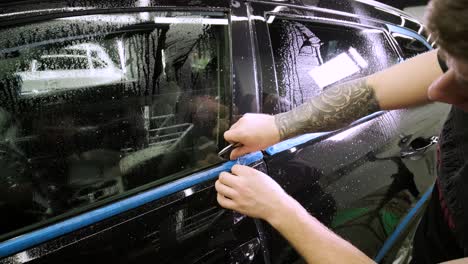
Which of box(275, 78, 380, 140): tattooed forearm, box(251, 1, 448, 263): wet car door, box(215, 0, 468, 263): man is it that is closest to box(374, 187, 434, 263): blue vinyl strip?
box(251, 1, 448, 263): wet car door

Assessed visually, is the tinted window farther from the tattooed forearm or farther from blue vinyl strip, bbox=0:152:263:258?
blue vinyl strip, bbox=0:152:263:258

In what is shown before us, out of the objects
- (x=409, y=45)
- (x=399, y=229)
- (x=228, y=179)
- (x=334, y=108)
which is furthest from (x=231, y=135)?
(x=409, y=45)

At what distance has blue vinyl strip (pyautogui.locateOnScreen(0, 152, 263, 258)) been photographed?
2.86 ft

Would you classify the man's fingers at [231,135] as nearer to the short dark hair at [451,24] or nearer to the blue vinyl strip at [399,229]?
the short dark hair at [451,24]

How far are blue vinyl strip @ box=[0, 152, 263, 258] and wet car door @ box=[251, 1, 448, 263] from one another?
32 centimetres

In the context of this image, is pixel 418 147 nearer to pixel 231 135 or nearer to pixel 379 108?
pixel 379 108

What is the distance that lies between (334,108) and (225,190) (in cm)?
64

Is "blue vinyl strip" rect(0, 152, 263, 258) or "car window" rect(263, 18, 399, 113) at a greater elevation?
"car window" rect(263, 18, 399, 113)

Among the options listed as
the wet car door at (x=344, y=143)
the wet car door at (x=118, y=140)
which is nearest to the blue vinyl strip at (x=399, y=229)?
the wet car door at (x=344, y=143)

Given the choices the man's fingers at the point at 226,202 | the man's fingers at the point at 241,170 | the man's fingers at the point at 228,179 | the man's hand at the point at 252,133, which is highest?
the man's hand at the point at 252,133

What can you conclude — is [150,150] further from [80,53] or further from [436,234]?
[436,234]

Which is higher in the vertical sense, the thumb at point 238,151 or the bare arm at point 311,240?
the thumb at point 238,151

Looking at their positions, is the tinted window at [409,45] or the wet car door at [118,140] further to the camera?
the tinted window at [409,45]

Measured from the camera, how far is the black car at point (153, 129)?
3.06 feet
